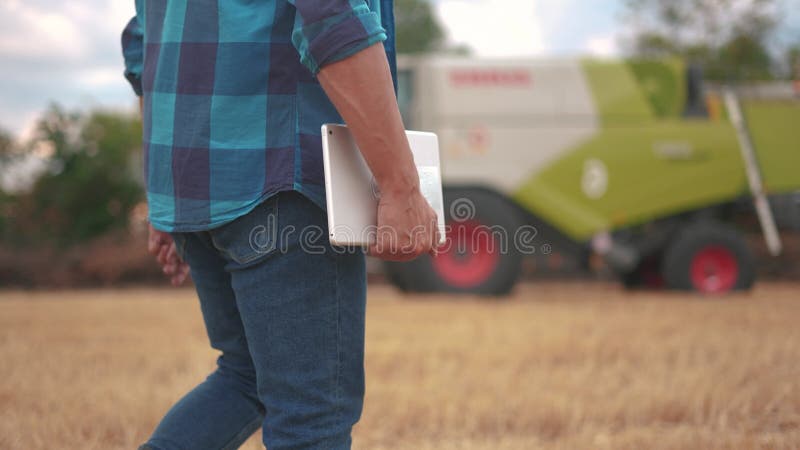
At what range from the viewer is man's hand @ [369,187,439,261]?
116cm

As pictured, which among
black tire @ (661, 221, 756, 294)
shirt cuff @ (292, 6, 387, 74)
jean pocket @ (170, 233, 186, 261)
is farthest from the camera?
black tire @ (661, 221, 756, 294)

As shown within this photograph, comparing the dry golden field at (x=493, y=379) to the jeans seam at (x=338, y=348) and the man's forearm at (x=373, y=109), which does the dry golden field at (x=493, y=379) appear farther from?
the man's forearm at (x=373, y=109)

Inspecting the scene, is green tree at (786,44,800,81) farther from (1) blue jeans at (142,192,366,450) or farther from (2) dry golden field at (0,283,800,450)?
(1) blue jeans at (142,192,366,450)

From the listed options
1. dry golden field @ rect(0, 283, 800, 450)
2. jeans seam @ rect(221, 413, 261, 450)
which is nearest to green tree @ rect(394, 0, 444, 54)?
dry golden field @ rect(0, 283, 800, 450)

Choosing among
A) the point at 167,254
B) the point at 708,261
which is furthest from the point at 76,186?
the point at 167,254

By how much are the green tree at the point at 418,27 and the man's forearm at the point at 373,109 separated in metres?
29.7

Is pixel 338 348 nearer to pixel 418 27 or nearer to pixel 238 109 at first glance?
pixel 238 109

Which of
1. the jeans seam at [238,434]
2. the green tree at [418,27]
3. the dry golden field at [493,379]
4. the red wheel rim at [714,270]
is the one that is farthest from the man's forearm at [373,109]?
the green tree at [418,27]

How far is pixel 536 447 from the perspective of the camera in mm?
2111

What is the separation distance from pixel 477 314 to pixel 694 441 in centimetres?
282

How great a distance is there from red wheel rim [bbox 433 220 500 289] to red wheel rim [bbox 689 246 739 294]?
1.89 m

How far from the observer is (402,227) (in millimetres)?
1166

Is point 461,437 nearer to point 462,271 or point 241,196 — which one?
point 241,196

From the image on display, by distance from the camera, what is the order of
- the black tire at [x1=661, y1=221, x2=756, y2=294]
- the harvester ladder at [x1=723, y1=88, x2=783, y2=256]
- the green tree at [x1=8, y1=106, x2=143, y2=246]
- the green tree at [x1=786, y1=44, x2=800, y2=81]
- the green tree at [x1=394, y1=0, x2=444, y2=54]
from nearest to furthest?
the black tire at [x1=661, y1=221, x2=756, y2=294], the harvester ladder at [x1=723, y1=88, x2=783, y2=256], the green tree at [x1=8, y1=106, x2=143, y2=246], the green tree at [x1=786, y1=44, x2=800, y2=81], the green tree at [x1=394, y1=0, x2=444, y2=54]
